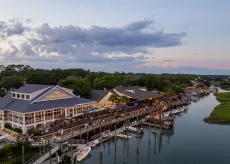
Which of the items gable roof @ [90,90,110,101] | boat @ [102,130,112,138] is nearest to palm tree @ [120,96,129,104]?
gable roof @ [90,90,110,101]

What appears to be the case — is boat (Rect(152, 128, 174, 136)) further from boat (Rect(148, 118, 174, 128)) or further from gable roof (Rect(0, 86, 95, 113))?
gable roof (Rect(0, 86, 95, 113))

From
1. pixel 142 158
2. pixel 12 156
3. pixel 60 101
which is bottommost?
pixel 142 158

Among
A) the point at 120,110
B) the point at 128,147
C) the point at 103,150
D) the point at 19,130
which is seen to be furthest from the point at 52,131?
the point at 120,110

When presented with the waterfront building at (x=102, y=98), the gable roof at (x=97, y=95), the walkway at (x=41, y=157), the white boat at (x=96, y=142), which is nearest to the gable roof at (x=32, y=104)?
the white boat at (x=96, y=142)

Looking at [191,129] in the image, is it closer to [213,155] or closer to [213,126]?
[213,126]

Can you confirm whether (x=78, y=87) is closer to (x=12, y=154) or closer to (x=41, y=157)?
(x=41, y=157)

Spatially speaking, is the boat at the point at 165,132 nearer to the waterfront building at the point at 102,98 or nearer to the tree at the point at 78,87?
the waterfront building at the point at 102,98
